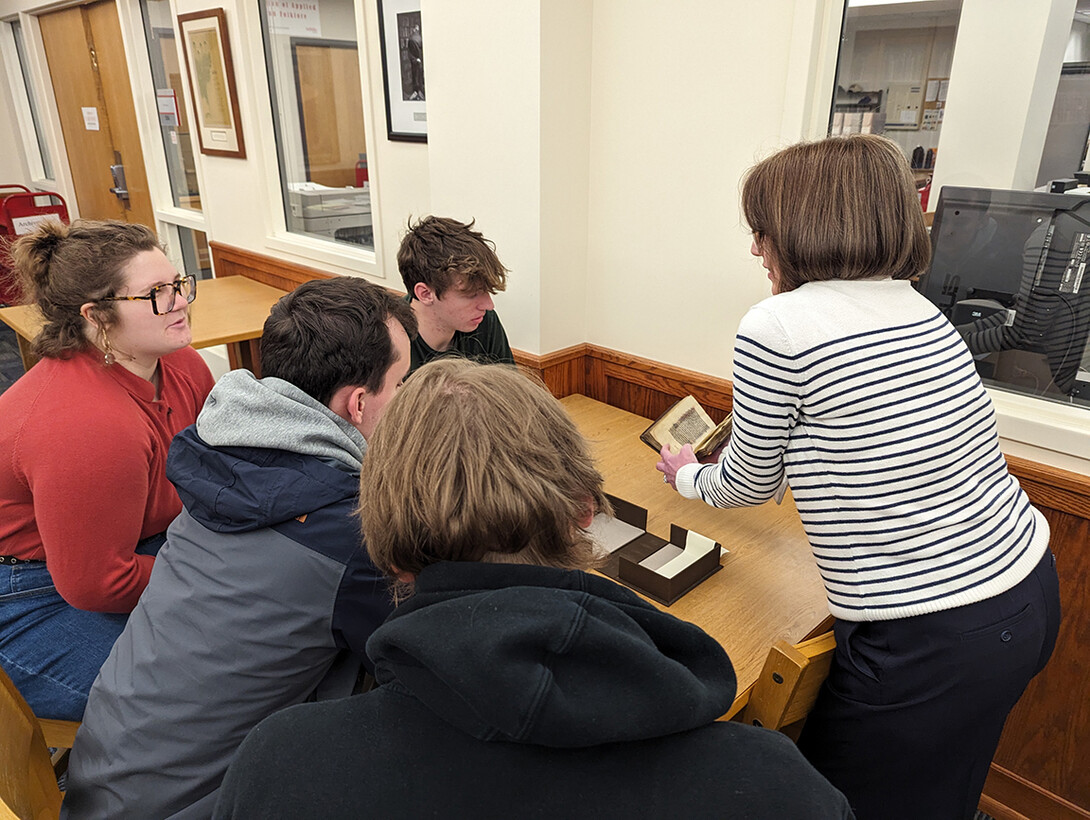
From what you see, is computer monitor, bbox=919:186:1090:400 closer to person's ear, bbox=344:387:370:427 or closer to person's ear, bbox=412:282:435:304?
person's ear, bbox=412:282:435:304

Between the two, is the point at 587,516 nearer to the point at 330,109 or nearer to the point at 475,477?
the point at 475,477

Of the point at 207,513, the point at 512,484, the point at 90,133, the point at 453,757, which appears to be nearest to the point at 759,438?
the point at 512,484

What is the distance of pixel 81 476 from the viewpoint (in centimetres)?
120

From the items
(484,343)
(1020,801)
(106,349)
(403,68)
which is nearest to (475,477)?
(106,349)

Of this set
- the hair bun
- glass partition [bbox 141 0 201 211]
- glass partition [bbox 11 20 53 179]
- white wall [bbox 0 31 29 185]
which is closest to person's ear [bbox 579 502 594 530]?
the hair bun

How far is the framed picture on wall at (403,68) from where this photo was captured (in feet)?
7.88

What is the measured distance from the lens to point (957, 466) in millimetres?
1004

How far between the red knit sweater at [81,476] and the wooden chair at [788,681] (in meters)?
1.06

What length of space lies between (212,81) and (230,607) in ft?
10.3

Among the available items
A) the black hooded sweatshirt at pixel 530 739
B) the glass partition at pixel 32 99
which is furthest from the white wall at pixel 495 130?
the glass partition at pixel 32 99

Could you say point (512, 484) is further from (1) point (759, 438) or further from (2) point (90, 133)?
(2) point (90, 133)

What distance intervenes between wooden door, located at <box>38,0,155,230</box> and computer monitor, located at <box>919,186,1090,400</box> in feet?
14.6

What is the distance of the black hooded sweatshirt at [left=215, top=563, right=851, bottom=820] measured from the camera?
21.4 inches

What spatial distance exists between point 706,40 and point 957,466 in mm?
1262
